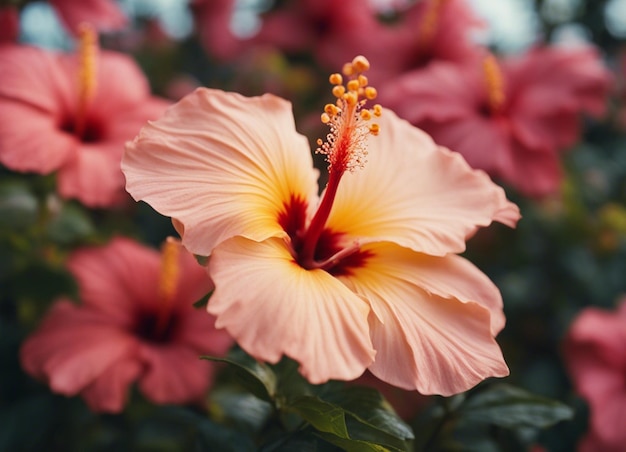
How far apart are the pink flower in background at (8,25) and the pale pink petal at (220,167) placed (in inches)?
23.9

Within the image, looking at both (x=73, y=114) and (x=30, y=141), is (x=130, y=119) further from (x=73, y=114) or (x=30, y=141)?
(x=30, y=141)

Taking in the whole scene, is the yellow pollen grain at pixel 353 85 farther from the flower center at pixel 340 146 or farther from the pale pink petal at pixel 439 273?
the pale pink petal at pixel 439 273

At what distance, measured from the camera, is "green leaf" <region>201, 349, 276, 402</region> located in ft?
2.67

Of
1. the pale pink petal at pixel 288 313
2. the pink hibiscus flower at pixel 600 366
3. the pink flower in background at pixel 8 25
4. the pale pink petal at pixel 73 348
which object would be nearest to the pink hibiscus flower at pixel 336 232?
the pale pink petal at pixel 288 313

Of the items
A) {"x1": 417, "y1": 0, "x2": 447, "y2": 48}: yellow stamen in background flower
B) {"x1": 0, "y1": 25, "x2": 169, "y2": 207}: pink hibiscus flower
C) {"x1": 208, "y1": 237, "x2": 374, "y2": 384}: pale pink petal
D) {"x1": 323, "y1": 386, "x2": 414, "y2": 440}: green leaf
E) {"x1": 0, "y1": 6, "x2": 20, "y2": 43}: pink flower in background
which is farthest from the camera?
{"x1": 417, "y1": 0, "x2": 447, "y2": 48}: yellow stamen in background flower

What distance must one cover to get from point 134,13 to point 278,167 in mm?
1783

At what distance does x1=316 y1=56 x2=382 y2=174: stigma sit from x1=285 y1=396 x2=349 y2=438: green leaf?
27 cm

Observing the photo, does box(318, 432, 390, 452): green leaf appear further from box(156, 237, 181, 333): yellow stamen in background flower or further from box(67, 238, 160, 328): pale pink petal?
box(67, 238, 160, 328): pale pink petal

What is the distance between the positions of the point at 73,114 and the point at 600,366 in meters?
1.02

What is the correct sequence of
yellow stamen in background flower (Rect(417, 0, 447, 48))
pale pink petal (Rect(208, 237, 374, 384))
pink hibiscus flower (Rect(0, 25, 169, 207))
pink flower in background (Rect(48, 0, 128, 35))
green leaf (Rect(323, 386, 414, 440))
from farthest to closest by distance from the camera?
yellow stamen in background flower (Rect(417, 0, 447, 48)) < pink flower in background (Rect(48, 0, 128, 35)) < pink hibiscus flower (Rect(0, 25, 169, 207)) < green leaf (Rect(323, 386, 414, 440)) < pale pink petal (Rect(208, 237, 374, 384))

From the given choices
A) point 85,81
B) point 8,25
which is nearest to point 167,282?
point 85,81

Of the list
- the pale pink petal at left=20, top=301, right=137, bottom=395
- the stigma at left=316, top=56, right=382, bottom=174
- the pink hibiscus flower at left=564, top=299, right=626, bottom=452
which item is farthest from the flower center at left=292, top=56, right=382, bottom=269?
the pink hibiscus flower at left=564, top=299, right=626, bottom=452

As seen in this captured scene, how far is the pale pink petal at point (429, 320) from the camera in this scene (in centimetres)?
78

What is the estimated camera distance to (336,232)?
981mm
